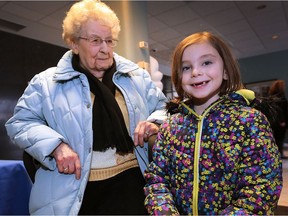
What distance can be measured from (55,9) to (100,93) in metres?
3.30

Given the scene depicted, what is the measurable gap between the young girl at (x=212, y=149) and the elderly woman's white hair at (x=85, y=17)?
467 millimetres

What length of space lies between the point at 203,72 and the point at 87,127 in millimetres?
560

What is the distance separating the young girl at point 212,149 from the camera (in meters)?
0.83

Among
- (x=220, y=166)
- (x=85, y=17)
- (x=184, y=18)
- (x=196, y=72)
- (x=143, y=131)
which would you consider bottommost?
(x=220, y=166)

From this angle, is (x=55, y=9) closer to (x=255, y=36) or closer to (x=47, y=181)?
(x=47, y=181)

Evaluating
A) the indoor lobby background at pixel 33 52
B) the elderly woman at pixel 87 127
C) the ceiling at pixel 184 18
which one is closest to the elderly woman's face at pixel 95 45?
the elderly woman at pixel 87 127

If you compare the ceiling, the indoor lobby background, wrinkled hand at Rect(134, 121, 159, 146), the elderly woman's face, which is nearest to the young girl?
wrinkled hand at Rect(134, 121, 159, 146)

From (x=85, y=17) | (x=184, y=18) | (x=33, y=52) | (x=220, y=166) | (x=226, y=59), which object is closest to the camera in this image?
(x=220, y=166)

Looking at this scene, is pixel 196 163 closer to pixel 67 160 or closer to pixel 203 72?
pixel 203 72

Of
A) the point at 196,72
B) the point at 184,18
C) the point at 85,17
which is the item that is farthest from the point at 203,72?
the point at 184,18

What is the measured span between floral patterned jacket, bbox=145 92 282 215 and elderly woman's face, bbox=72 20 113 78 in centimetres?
56

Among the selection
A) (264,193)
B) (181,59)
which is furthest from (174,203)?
(181,59)

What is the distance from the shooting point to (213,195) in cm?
87

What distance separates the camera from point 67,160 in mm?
1061
